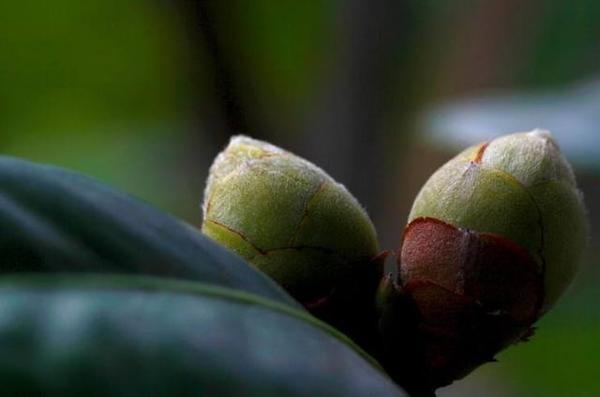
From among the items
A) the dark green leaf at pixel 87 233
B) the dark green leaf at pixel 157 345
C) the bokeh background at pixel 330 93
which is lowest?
the bokeh background at pixel 330 93

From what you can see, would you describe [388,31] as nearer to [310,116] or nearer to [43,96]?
[310,116]

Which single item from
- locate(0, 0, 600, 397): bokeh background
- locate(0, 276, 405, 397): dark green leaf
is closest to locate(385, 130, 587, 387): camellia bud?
locate(0, 276, 405, 397): dark green leaf

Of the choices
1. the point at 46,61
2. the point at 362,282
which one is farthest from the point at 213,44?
the point at 362,282

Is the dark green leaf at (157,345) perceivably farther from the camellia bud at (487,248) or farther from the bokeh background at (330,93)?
the bokeh background at (330,93)

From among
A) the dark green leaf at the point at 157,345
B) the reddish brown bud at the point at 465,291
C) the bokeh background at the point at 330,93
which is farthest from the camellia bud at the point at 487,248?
the bokeh background at the point at 330,93

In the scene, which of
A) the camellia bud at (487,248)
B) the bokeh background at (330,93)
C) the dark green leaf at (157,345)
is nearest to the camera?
the dark green leaf at (157,345)

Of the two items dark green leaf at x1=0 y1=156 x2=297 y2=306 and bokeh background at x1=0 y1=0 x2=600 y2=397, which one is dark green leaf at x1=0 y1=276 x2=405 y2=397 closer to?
dark green leaf at x1=0 y1=156 x2=297 y2=306
